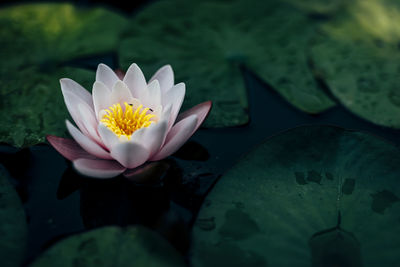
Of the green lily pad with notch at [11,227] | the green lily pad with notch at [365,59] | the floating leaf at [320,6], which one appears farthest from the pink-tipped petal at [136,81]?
the floating leaf at [320,6]

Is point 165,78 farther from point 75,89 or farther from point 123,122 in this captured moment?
point 75,89

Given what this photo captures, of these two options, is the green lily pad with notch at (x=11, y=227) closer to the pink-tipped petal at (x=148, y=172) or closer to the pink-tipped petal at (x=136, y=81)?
the pink-tipped petal at (x=148, y=172)

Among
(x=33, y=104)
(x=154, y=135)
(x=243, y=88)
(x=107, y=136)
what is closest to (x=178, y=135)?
(x=154, y=135)

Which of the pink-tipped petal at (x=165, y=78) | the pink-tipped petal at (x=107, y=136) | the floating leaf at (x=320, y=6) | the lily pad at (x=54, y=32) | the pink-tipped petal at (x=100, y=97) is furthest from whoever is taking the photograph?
the floating leaf at (x=320, y=6)

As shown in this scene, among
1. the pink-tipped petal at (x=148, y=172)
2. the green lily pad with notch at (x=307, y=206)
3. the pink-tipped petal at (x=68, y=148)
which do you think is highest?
the pink-tipped petal at (x=68, y=148)

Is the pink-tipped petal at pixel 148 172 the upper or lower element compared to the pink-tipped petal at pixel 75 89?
lower

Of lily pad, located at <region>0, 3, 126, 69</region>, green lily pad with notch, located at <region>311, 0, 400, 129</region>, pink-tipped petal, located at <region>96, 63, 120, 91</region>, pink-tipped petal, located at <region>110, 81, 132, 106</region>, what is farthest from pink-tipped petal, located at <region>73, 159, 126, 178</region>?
green lily pad with notch, located at <region>311, 0, 400, 129</region>

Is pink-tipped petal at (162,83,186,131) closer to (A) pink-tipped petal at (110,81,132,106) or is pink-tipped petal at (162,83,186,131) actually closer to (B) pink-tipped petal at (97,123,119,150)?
(A) pink-tipped petal at (110,81,132,106)
